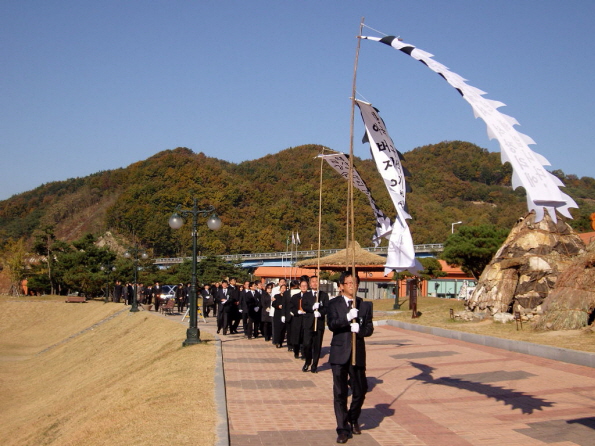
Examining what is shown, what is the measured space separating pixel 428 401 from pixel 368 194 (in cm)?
460

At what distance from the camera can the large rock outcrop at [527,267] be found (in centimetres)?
2270

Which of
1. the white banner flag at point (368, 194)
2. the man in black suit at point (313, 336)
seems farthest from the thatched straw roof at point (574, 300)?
the man in black suit at point (313, 336)

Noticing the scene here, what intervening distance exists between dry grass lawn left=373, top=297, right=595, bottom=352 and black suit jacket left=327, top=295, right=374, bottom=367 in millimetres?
8489

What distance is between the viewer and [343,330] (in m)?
7.62

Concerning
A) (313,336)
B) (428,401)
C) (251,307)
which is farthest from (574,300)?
(428,401)

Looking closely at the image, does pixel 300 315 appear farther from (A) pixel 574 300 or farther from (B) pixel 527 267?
(B) pixel 527 267

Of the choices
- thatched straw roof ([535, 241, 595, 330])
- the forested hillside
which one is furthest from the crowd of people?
the forested hillside

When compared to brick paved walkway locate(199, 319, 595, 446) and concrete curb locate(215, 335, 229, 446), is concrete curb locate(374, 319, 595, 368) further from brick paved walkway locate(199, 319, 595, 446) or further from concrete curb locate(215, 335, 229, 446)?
concrete curb locate(215, 335, 229, 446)

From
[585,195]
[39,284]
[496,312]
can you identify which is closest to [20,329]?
[39,284]

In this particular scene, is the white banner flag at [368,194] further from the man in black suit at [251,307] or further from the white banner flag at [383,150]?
the man in black suit at [251,307]

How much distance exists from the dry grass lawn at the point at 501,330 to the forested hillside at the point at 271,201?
4096cm

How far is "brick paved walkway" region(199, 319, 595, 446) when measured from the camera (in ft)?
25.4

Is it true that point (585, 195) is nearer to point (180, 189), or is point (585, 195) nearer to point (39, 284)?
point (180, 189)

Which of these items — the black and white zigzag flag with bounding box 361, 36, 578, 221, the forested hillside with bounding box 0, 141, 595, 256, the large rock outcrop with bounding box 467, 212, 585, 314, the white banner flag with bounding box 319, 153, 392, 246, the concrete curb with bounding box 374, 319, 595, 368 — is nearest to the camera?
the black and white zigzag flag with bounding box 361, 36, 578, 221
